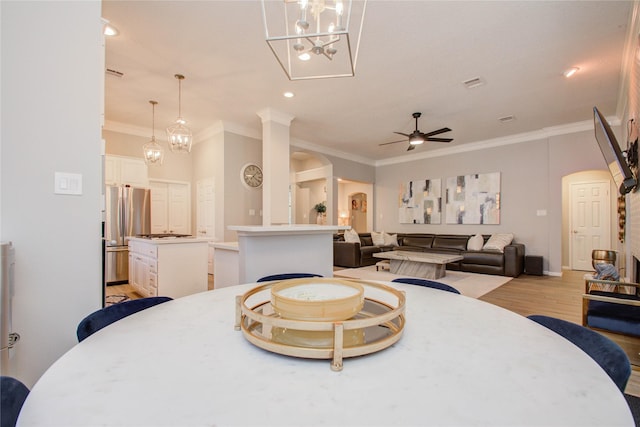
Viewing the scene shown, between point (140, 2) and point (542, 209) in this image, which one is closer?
point (140, 2)

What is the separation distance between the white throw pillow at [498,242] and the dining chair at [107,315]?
19.3 ft

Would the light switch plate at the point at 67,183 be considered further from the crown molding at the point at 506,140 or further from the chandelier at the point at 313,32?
the crown molding at the point at 506,140

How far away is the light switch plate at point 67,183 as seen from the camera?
1.43m

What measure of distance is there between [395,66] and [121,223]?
15.1 feet

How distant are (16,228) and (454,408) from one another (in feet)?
6.02

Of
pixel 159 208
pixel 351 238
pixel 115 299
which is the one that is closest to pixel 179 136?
pixel 115 299

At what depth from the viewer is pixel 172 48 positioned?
9.80 ft

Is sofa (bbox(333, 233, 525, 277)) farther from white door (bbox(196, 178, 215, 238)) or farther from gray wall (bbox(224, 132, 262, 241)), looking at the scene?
white door (bbox(196, 178, 215, 238))

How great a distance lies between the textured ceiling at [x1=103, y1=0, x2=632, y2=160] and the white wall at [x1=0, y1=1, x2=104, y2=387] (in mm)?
1237

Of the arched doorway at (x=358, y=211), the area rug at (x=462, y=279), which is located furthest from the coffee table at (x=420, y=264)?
the arched doorway at (x=358, y=211)

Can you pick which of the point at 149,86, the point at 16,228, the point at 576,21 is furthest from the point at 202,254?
the point at 576,21

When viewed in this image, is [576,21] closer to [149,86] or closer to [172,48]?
[172,48]

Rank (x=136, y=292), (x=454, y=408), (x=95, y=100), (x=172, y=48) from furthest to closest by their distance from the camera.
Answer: (x=136, y=292)
(x=172, y=48)
(x=95, y=100)
(x=454, y=408)

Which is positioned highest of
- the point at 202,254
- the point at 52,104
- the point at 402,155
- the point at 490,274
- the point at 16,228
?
the point at 402,155
